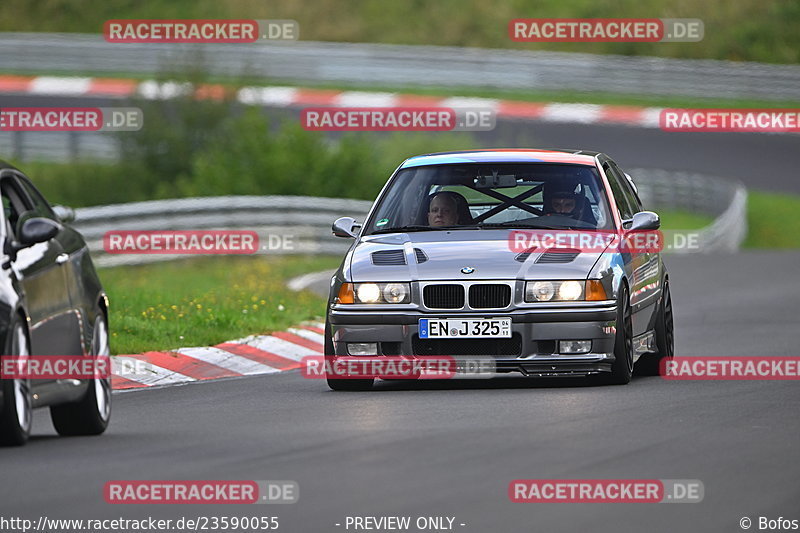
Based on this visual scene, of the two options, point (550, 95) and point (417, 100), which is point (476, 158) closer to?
point (417, 100)

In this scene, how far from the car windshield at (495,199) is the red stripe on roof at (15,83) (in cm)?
3189

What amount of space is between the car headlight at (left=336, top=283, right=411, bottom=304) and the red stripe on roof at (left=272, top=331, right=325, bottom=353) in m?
4.26

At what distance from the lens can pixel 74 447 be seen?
9992mm

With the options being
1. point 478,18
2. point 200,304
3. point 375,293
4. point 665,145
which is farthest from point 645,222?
point 478,18

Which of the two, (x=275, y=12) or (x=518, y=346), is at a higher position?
(x=275, y=12)

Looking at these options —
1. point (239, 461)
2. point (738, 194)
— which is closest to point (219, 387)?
point (239, 461)

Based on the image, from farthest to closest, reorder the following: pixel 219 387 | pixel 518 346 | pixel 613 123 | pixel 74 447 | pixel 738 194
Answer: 1. pixel 613 123
2. pixel 738 194
3. pixel 219 387
4. pixel 518 346
5. pixel 74 447

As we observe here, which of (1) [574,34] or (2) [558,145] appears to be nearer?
(2) [558,145]

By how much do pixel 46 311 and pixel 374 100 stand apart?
107 feet

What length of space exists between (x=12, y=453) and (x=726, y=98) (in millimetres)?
35513

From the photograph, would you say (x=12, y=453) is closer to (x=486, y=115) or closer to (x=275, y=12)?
(x=486, y=115)

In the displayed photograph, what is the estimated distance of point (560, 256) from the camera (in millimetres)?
12828

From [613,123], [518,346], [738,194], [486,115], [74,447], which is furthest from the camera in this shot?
[613,123]

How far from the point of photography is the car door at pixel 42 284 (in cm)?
991
